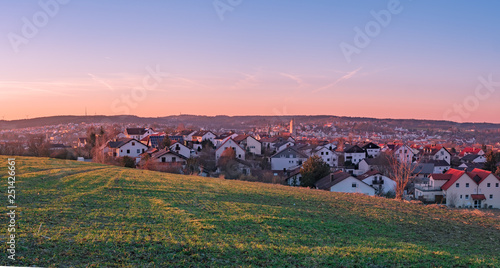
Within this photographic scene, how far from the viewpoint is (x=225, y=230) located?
10680 millimetres

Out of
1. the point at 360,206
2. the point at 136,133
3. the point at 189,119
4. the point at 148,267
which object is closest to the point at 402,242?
the point at 360,206

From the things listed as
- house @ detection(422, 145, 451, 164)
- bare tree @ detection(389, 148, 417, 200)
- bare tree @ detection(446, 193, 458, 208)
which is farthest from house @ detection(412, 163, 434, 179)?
bare tree @ detection(389, 148, 417, 200)

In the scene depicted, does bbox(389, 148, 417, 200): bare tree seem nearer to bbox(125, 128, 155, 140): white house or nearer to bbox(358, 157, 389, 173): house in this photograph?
bbox(358, 157, 389, 173): house

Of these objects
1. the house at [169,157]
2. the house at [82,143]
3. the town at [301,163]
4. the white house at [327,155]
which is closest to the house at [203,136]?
the town at [301,163]

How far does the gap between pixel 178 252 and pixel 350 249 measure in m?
4.73

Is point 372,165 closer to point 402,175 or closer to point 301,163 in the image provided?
point 301,163

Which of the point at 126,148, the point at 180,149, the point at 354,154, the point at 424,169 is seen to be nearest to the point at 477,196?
the point at 424,169

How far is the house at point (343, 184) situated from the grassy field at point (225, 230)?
17549 mm

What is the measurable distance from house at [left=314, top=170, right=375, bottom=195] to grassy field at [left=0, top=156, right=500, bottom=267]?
17549mm

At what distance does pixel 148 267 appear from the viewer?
24.2 ft

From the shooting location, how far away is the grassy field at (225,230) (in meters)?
8.14

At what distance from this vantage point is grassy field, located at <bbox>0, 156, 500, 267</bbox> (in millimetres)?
8141

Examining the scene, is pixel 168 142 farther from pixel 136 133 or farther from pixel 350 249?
pixel 350 249

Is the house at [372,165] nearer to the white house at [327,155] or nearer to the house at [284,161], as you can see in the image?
the white house at [327,155]
